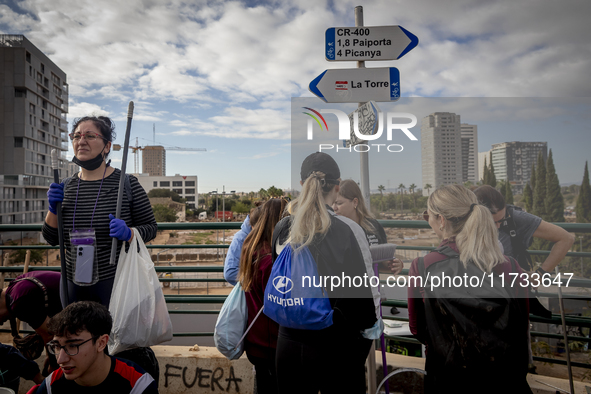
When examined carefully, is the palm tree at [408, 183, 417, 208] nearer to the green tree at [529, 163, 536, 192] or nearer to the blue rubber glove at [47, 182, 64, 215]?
the green tree at [529, 163, 536, 192]

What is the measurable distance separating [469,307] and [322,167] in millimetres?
1130

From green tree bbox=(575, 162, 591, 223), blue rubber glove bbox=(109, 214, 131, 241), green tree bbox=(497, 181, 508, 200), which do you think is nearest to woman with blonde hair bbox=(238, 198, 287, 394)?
blue rubber glove bbox=(109, 214, 131, 241)

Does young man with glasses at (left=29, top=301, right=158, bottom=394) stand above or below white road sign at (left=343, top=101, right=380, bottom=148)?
below

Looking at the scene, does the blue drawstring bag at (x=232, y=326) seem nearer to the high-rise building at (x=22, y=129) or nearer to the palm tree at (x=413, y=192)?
the palm tree at (x=413, y=192)

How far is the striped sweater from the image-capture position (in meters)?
2.47

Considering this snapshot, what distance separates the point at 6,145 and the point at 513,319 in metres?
87.6

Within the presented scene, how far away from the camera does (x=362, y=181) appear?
7.86 feet

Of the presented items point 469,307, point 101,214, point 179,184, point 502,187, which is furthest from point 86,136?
point 179,184

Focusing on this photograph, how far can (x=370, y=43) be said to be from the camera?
246cm

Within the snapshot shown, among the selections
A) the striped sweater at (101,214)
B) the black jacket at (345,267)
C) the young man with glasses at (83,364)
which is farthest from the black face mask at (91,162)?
the black jacket at (345,267)

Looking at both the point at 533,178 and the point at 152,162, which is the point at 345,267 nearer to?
the point at 533,178

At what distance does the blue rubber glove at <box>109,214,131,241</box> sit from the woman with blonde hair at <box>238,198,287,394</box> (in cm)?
80

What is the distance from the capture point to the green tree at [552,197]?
230 centimetres

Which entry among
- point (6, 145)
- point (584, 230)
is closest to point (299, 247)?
point (584, 230)
